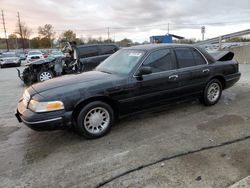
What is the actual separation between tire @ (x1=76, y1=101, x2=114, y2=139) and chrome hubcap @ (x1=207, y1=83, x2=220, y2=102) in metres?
2.68

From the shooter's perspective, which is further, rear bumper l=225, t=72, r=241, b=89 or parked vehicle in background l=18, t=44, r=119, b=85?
parked vehicle in background l=18, t=44, r=119, b=85

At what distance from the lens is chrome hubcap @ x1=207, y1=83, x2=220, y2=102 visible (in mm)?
5664

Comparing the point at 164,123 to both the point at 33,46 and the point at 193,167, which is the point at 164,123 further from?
the point at 33,46

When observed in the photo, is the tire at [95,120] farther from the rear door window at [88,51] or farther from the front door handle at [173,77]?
the rear door window at [88,51]

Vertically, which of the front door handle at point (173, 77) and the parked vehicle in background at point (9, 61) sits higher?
the front door handle at point (173, 77)

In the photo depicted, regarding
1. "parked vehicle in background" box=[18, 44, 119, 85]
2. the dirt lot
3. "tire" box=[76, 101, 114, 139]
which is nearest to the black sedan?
"tire" box=[76, 101, 114, 139]

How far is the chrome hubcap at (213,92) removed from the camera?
5664 mm

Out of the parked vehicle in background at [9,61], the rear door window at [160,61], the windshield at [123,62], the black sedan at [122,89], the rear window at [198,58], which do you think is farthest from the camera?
the parked vehicle in background at [9,61]

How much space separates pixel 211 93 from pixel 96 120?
121 inches

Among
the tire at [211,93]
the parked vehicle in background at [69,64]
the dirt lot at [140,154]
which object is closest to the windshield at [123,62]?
the dirt lot at [140,154]

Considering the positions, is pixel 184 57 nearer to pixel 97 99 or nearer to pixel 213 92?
pixel 213 92

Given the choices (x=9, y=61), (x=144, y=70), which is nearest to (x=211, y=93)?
(x=144, y=70)

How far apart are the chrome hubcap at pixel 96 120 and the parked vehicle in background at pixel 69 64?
541cm

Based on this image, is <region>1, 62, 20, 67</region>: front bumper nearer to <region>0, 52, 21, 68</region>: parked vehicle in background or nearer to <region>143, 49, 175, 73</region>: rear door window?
<region>0, 52, 21, 68</region>: parked vehicle in background
